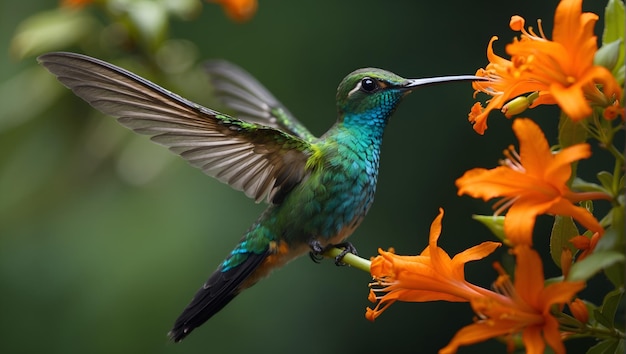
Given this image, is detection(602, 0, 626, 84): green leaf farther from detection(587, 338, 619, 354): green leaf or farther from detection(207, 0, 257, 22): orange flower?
detection(207, 0, 257, 22): orange flower

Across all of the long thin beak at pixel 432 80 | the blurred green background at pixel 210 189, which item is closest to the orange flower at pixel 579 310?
the long thin beak at pixel 432 80

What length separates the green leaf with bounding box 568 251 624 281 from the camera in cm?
104

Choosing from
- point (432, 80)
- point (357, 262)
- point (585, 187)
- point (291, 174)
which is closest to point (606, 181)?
point (585, 187)

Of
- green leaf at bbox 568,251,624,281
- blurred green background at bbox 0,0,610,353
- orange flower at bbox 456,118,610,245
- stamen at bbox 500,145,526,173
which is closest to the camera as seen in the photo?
green leaf at bbox 568,251,624,281

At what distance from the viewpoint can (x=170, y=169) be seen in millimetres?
2963

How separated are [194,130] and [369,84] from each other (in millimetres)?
467

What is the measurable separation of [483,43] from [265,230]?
81.0 inches

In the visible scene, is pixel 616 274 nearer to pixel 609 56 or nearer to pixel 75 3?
pixel 609 56

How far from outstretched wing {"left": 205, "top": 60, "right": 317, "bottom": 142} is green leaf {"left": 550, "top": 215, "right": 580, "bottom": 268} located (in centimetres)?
125

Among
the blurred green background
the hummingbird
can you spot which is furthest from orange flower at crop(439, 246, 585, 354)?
the blurred green background

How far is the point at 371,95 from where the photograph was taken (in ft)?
6.58

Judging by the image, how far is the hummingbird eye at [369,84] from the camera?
6.59 ft

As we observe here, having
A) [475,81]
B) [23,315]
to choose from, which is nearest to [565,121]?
[475,81]

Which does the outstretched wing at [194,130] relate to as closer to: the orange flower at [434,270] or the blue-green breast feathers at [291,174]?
the blue-green breast feathers at [291,174]
